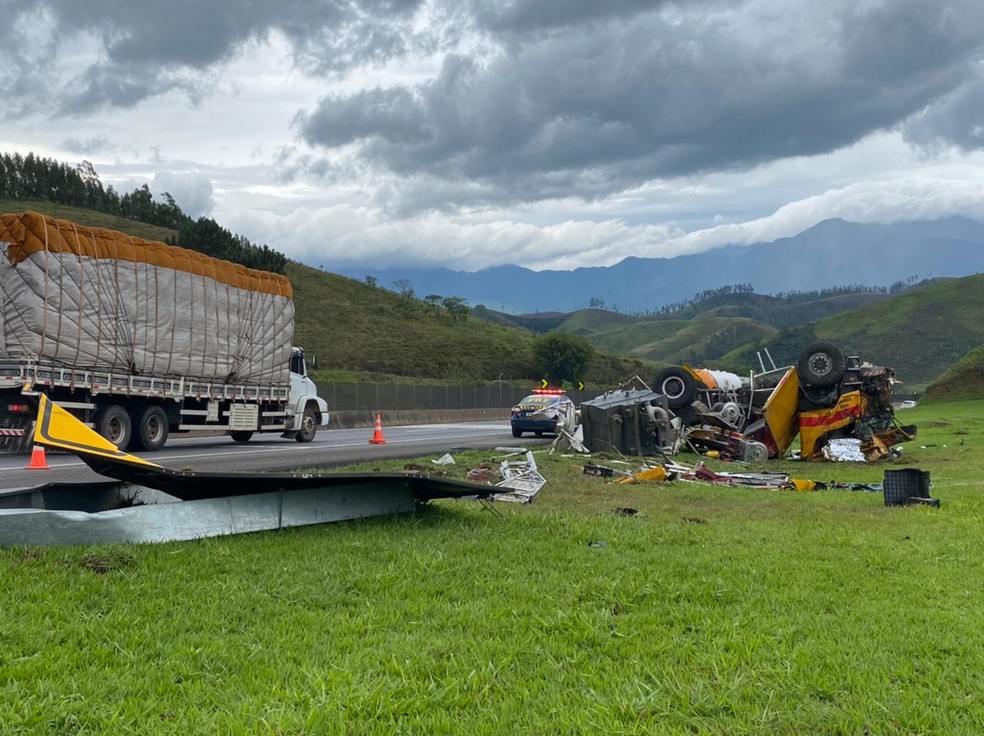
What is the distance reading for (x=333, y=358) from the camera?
71.1 m

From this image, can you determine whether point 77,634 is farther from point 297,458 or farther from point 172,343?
point 172,343

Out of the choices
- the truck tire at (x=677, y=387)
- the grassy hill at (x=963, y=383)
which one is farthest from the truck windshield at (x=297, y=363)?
the grassy hill at (x=963, y=383)

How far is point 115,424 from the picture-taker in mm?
17453

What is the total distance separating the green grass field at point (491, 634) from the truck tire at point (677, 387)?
12760 mm

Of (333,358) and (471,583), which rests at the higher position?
(333,358)

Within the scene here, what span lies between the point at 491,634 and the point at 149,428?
1581 cm

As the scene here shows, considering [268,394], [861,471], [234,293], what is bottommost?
[861,471]

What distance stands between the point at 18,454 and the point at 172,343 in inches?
160

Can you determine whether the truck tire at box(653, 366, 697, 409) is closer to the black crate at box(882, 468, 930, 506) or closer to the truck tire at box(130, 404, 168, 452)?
the black crate at box(882, 468, 930, 506)

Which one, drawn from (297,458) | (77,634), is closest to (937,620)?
(77,634)

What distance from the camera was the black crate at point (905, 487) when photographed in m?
10.3

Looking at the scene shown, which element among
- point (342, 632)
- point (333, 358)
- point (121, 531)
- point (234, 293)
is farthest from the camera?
point (333, 358)

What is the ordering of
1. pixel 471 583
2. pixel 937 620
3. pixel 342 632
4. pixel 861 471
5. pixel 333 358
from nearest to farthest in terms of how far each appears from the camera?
1. pixel 342 632
2. pixel 937 620
3. pixel 471 583
4. pixel 861 471
5. pixel 333 358

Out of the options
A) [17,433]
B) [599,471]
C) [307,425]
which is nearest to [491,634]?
[599,471]
